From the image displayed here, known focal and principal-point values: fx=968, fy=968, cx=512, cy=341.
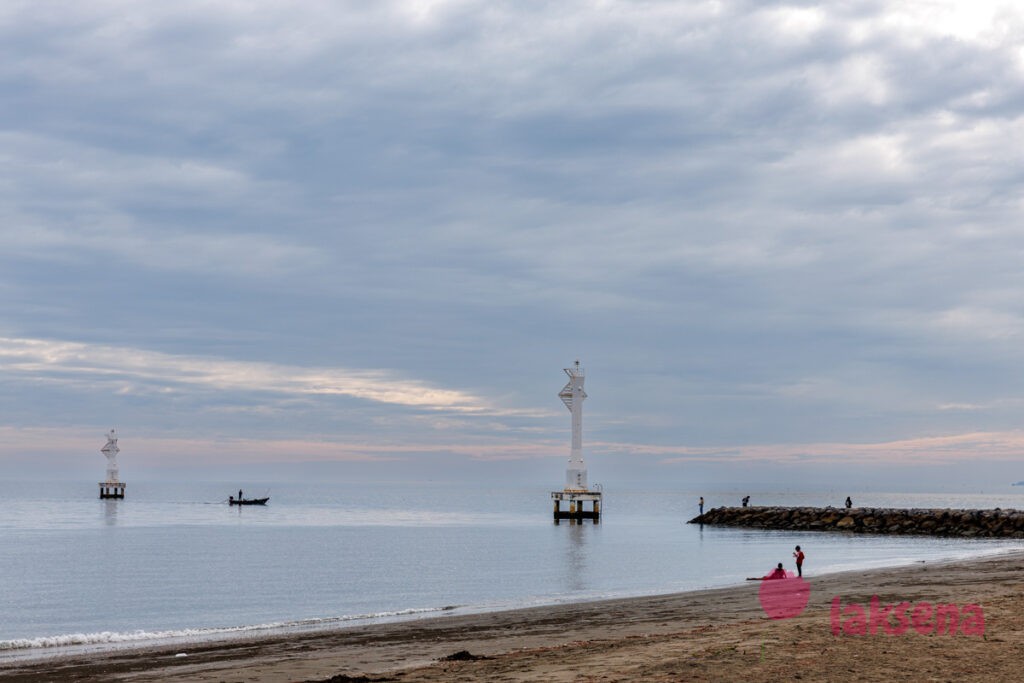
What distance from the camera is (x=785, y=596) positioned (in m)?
33.7

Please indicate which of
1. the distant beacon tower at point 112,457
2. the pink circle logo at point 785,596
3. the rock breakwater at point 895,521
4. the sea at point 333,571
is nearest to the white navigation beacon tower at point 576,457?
the sea at point 333,571

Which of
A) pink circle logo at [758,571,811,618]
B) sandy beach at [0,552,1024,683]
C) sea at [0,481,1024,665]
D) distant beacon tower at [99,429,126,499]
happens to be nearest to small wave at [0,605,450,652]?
sea at [0,481,1024,665]

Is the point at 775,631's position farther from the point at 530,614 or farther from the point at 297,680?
the point at 530,614

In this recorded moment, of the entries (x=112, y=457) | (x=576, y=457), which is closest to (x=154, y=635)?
(x=576, y=457)

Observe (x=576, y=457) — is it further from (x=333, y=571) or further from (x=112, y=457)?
(x=112, y=457)

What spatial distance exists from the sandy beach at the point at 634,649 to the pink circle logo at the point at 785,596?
52 centimetres

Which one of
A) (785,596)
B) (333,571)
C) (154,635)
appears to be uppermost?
(785,596)

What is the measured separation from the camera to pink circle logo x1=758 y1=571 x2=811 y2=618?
2827cm

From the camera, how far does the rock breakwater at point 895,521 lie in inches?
3403

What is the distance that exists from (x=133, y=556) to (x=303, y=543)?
1839 cm

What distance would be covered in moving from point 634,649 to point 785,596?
1739 centimetres

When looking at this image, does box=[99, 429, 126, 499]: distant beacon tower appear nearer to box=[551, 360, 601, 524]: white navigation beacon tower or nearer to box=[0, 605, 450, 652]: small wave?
box=[551, 360, 601, 524]: white navigation beacon tower

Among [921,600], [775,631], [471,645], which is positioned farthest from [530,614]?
[775,631]

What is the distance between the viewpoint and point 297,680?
1886 cm
